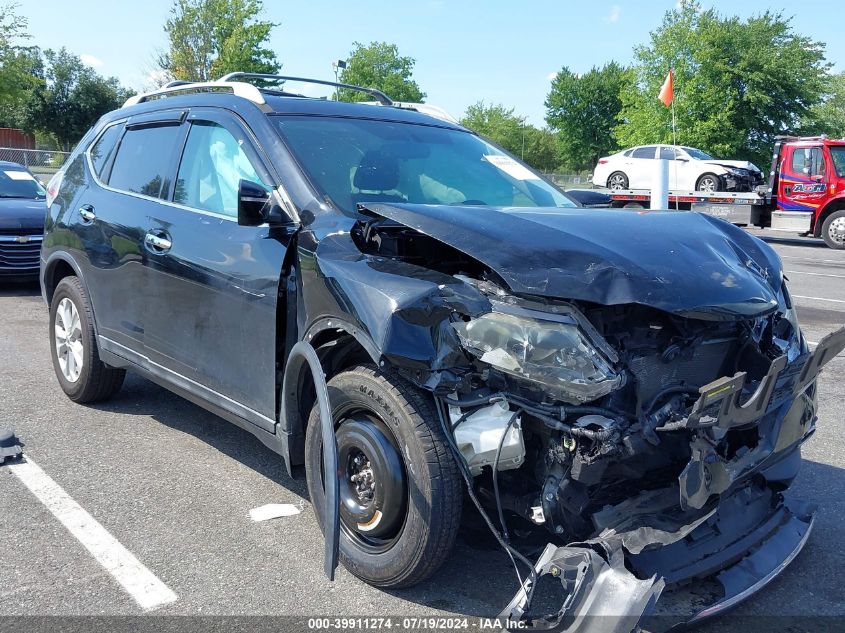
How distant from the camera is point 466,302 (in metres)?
2.69

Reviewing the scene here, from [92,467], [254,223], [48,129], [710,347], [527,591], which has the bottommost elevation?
[92,467]

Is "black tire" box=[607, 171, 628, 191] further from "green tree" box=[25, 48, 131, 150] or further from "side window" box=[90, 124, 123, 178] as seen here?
"green tree" box=[25, 48, 131, 150]

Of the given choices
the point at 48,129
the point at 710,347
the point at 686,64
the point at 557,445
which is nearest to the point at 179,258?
the point at 557,445

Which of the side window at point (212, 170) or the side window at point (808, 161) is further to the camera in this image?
the side window at point (808, 161)

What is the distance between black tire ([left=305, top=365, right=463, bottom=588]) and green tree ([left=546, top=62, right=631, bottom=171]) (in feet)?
245

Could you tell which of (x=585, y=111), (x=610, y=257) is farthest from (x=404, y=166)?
(x=585, y=111)

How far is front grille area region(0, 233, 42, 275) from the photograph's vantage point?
9.83 meters

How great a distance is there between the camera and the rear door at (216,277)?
3.40 m

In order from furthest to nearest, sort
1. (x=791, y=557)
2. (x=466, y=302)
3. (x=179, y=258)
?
(x=179, y=258), (x=791, y=557), (x=466, y=302)

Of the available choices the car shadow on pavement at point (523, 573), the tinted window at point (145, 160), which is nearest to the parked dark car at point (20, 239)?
the tinted window at point (145, 160)

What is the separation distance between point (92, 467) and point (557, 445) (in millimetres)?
2815

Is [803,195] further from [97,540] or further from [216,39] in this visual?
[216,39]

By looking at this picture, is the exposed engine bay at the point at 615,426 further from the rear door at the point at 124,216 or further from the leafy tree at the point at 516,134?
the leafy tree at the point at 516,134

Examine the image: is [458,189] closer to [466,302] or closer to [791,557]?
[466,302]
